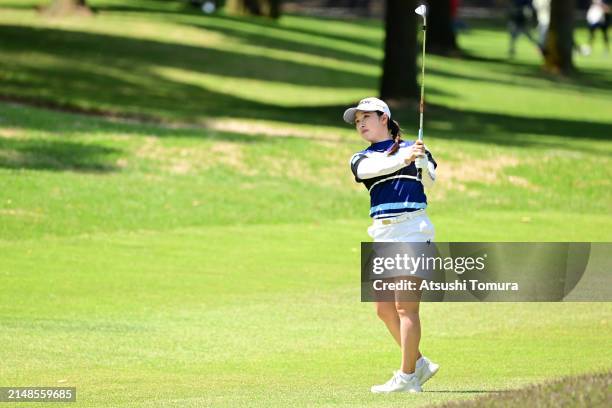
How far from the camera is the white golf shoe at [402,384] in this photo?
9.21m

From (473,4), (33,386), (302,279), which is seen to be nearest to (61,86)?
(302,279)

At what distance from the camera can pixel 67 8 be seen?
151 ft

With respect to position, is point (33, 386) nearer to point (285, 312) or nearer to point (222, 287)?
point (285, 312)

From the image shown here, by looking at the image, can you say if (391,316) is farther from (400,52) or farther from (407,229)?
(400,52)

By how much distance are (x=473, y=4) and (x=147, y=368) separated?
75.7 metres

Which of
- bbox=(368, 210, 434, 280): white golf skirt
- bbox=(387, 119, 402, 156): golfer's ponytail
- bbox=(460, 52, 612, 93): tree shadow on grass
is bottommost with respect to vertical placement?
bbox=(368, 210, 434, 280): white golf skirt

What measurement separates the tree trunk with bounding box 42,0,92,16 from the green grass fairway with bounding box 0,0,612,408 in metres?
0.72

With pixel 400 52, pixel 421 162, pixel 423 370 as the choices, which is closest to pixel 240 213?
pixel 423 370

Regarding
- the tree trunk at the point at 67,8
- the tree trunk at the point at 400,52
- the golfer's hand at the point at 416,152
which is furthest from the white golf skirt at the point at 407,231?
the tree trunk at the point at 67,8

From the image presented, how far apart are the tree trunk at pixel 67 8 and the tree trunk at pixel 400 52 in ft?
50.0

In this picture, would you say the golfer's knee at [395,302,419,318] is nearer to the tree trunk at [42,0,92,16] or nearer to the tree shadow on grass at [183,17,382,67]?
the tree shadow on grass at [183,17,382,67]

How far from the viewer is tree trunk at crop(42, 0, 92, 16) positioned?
45.9 metres

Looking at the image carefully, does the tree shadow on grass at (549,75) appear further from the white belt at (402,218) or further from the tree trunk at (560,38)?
the white belt at (402,218)

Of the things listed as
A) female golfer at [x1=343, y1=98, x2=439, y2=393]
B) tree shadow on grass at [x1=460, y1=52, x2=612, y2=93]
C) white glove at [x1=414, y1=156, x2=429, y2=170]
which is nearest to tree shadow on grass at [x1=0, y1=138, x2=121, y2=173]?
female golfer at [x1=343, y1=98, x2=439, y2=393]
